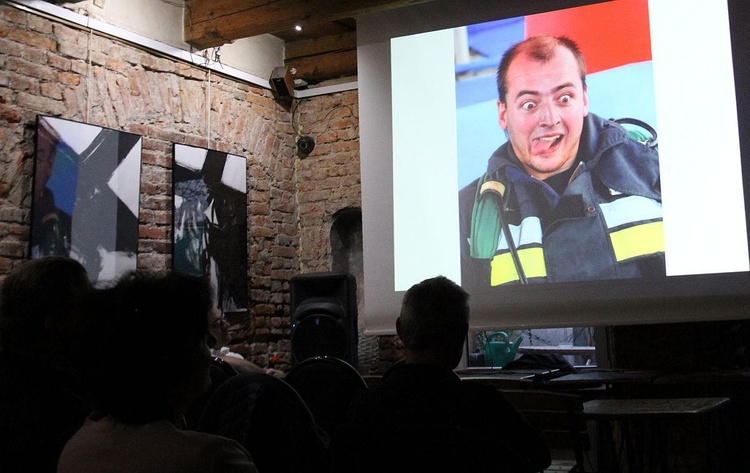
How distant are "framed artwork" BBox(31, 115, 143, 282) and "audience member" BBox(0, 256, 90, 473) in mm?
2480

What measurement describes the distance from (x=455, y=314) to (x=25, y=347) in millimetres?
1020

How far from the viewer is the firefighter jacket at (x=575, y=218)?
13.7 feet

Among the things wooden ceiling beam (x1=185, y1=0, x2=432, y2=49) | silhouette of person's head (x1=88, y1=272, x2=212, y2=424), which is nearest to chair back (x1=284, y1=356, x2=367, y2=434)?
silhouette of person's head (x1=88, y1=272, x2=212, y2=424)

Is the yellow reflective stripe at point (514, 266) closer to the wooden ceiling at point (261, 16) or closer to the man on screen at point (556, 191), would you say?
the man on screen at point (556, 191)

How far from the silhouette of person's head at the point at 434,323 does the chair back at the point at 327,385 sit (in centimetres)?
34

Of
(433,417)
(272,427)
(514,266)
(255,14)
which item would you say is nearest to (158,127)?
(255,14)

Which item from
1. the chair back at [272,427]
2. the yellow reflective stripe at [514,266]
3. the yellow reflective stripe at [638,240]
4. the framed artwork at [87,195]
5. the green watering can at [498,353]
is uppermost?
the framed artwork at [87,195]

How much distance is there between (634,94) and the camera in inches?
166

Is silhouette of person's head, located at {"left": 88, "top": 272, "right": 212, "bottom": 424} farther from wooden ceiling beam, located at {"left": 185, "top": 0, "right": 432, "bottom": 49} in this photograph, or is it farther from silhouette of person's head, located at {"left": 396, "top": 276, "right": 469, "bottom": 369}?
wooden ceiling beam, located at {"left": 185, "top": 0, "right": 432, "bottom": 49}

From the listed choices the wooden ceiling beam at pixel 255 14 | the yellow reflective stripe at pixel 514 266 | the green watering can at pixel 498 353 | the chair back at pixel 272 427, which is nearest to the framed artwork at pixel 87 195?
the wooden ceiling beam at pixel 255 14

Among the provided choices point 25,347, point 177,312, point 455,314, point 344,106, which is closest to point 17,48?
point 344,106

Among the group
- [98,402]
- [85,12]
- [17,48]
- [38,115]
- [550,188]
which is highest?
[85,12]

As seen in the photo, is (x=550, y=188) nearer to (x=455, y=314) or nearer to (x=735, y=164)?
(x=735, y=164)

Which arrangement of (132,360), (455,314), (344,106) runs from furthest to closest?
(344,106), (455,314), (132,360)
